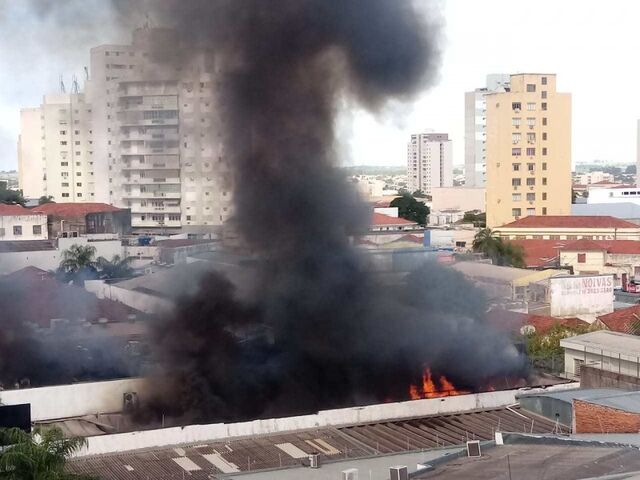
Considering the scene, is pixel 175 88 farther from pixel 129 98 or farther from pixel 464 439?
pixel 464 439

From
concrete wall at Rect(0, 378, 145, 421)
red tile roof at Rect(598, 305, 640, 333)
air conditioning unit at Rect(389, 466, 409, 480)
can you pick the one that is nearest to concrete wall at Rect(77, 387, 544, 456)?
concrete wall at Rect(0, 378, 145, 421)

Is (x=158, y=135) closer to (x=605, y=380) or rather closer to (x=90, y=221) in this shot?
(x=90, y=221)

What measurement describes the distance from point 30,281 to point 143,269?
751 cm

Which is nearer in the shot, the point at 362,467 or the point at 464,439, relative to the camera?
the point at 362,467

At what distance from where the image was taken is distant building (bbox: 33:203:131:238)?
4753 centimetres

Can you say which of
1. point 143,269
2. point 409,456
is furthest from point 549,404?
point 143,269

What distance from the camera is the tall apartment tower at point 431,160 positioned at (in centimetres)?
12419

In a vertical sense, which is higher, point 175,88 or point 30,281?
point 175,88

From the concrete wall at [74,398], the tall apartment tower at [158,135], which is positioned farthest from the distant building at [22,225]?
the concrete wall at [74,398]

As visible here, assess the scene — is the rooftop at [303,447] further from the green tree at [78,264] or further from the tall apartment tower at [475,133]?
the tall apartment tower at [475,133]

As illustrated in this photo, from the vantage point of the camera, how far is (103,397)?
68.7 feet

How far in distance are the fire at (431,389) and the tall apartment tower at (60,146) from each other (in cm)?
3074

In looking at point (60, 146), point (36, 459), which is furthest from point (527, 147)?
point (36, 459)

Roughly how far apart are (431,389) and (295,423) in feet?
16.0
